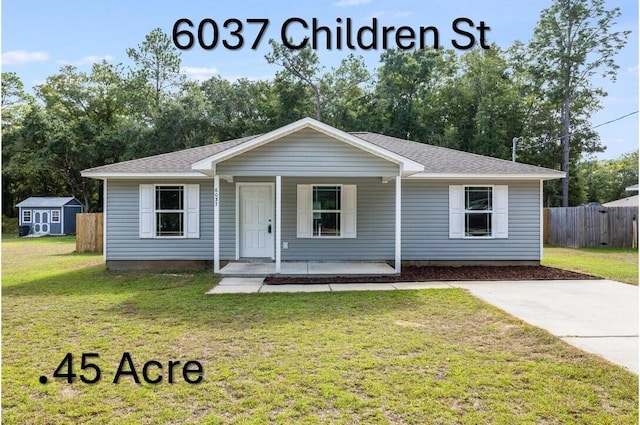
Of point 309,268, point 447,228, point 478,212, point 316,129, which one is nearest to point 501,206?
point 478,212

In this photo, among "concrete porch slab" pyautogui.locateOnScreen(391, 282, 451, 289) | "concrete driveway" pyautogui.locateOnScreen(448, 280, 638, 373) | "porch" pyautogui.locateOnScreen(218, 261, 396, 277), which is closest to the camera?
"concrete driveway" pyautogui.locateOnScreen(448, 280, 638, 373)

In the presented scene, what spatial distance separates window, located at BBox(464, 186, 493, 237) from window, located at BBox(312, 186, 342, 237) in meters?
3.36

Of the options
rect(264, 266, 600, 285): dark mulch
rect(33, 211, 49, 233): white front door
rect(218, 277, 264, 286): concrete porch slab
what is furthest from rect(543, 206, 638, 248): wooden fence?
rect(33, 211, 49, 233): white front door

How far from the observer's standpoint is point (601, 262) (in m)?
Answer: 12.3

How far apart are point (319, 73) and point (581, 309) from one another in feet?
83.8

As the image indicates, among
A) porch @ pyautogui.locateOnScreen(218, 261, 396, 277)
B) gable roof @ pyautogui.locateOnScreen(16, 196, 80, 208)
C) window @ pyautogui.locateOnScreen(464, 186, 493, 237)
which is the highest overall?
gable roof @ pyautogui.locateOnScreen(16, 196, 80, 208)

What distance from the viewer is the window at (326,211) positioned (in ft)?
36.3

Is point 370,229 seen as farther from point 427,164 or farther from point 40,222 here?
point 40,222

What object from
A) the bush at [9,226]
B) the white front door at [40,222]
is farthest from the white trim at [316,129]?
the bush at [9,226]

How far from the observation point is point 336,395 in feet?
11.7

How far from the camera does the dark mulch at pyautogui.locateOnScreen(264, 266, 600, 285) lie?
29.7 ft

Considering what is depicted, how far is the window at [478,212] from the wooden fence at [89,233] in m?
12.5

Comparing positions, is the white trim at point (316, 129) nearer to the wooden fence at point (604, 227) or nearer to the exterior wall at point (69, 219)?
the wooden fence at point (604, 227)

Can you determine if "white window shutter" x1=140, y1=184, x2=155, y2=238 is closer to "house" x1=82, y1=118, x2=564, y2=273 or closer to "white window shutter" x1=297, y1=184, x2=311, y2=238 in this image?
"house" x1=82, y1=118, x2=564, y2=273
